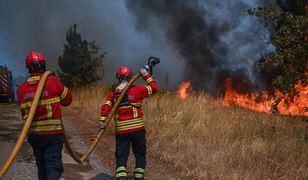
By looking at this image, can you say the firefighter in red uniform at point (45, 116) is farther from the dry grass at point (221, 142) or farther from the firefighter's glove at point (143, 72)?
the dry grass at point (221, 142)

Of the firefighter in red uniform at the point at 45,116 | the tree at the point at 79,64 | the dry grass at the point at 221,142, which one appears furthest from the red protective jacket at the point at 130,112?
the tree at the point at 79,64

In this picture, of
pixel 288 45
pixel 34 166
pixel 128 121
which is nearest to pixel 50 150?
pixel 128 121

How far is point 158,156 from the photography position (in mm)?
8227

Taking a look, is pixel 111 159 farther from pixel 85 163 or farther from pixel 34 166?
pixel 34 166

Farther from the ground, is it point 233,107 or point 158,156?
point 233,107

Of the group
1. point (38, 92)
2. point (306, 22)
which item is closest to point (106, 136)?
point (306, 22)

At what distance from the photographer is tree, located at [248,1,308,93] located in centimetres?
802

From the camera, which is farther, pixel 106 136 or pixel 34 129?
pixel 106 136

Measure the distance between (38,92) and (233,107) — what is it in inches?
328

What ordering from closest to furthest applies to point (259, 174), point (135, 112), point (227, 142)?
point (135, 112) → point (259, 174) → point (227, 142)

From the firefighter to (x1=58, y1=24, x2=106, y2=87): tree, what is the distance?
73.2 feet

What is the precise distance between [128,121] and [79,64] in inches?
922

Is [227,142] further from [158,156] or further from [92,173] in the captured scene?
[92,173]

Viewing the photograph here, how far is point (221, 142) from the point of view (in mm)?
8500
